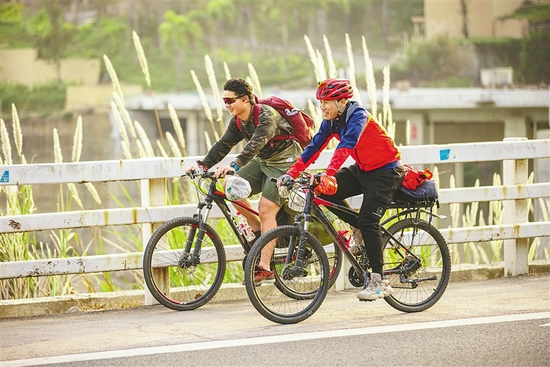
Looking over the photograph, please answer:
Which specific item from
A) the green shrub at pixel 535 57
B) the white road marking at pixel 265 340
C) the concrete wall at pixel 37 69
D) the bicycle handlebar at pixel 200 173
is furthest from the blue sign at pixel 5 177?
the concrete wall at pixel 37 69

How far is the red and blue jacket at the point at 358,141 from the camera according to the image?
6.84 metres

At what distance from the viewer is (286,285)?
277 inches

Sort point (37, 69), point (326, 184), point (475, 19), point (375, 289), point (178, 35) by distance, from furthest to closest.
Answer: point (178, 35)
point (37, 69)
point (475, 19)
point (375, 289)
point (326, 184)

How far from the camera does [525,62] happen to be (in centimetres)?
5597

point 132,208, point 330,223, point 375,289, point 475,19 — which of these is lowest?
point 375,289

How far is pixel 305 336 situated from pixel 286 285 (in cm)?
74

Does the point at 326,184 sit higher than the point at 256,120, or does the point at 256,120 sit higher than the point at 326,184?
the point at 256,120

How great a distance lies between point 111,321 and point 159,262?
60 cm

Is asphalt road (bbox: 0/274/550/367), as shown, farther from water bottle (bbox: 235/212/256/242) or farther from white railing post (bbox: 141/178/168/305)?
water bottle (bbox: 235/212/256/242)

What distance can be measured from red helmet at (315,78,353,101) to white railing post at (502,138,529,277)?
2.29 m

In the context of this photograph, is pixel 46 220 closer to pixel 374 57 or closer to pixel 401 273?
pixel 401 273

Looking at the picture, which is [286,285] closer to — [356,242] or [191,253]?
[356,242]

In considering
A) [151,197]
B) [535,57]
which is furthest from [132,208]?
[535,57]

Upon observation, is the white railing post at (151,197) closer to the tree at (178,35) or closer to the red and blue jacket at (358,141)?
the red and blue jacket at (358,141)
